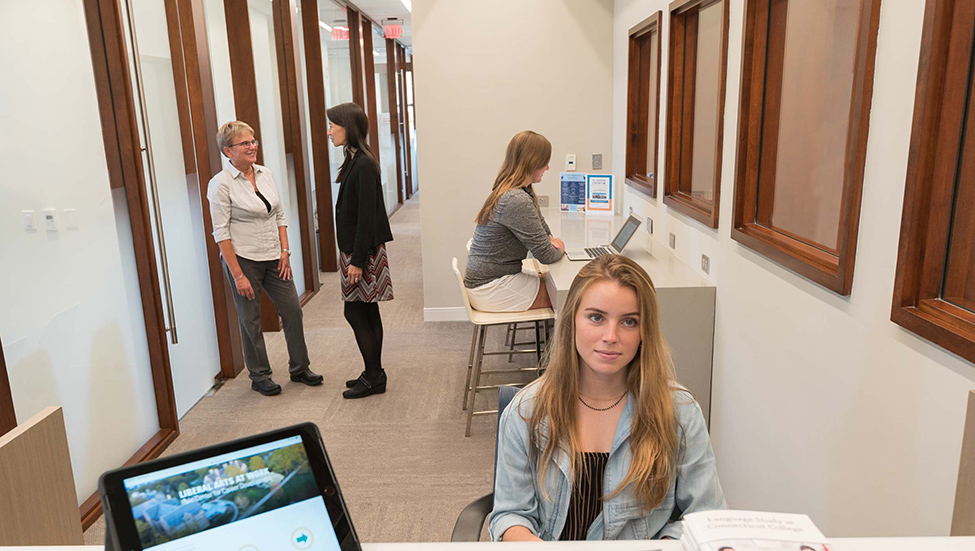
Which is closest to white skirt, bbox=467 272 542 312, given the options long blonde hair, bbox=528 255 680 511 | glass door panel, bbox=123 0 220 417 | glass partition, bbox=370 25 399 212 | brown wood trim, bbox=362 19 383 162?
glass door panel, bbox=123 0 220 417

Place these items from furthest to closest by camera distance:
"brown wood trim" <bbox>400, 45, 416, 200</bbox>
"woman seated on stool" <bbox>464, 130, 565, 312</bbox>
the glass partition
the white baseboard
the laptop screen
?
"brown wood trim" <bbox>400, 45, 416, 200</bbox> → the glass partition → the white baseboard → the laptop screen → "woman seated on stool" <bbox>464, 130, 565, 312</bbox>

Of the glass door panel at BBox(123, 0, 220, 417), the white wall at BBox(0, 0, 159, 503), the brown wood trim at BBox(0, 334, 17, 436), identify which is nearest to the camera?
the brown wood trim at BBox(0, 334, 17, 436)

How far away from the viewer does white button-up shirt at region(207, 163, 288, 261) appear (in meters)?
3.45

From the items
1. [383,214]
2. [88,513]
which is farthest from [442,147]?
[88,513]

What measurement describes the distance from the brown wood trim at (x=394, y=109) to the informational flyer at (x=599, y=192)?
6.59 metres

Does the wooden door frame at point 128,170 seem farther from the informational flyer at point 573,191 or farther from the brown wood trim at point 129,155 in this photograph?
the informational flyer at point 573,191

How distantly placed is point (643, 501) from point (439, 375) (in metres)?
2.77

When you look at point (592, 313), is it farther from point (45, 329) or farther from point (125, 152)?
point (125, 152)

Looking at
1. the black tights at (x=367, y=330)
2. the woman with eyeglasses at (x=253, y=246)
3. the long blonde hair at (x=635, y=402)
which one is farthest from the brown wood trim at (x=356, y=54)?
the long blonde hair at (x=635, y=402)

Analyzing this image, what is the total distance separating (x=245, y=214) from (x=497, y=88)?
205 centimetres

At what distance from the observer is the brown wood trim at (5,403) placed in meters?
2.14

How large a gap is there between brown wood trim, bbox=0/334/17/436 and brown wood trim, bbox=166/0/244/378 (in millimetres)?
1689

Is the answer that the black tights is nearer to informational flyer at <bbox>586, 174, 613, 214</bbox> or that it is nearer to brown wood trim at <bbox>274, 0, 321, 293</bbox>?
informational flyer at <bbox>586, 174, 613, 214</bbox>

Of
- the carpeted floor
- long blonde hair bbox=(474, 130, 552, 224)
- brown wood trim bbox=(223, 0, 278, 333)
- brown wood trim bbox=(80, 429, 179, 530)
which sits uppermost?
brown wood trim bbox=(223, 0, 278, 333)
